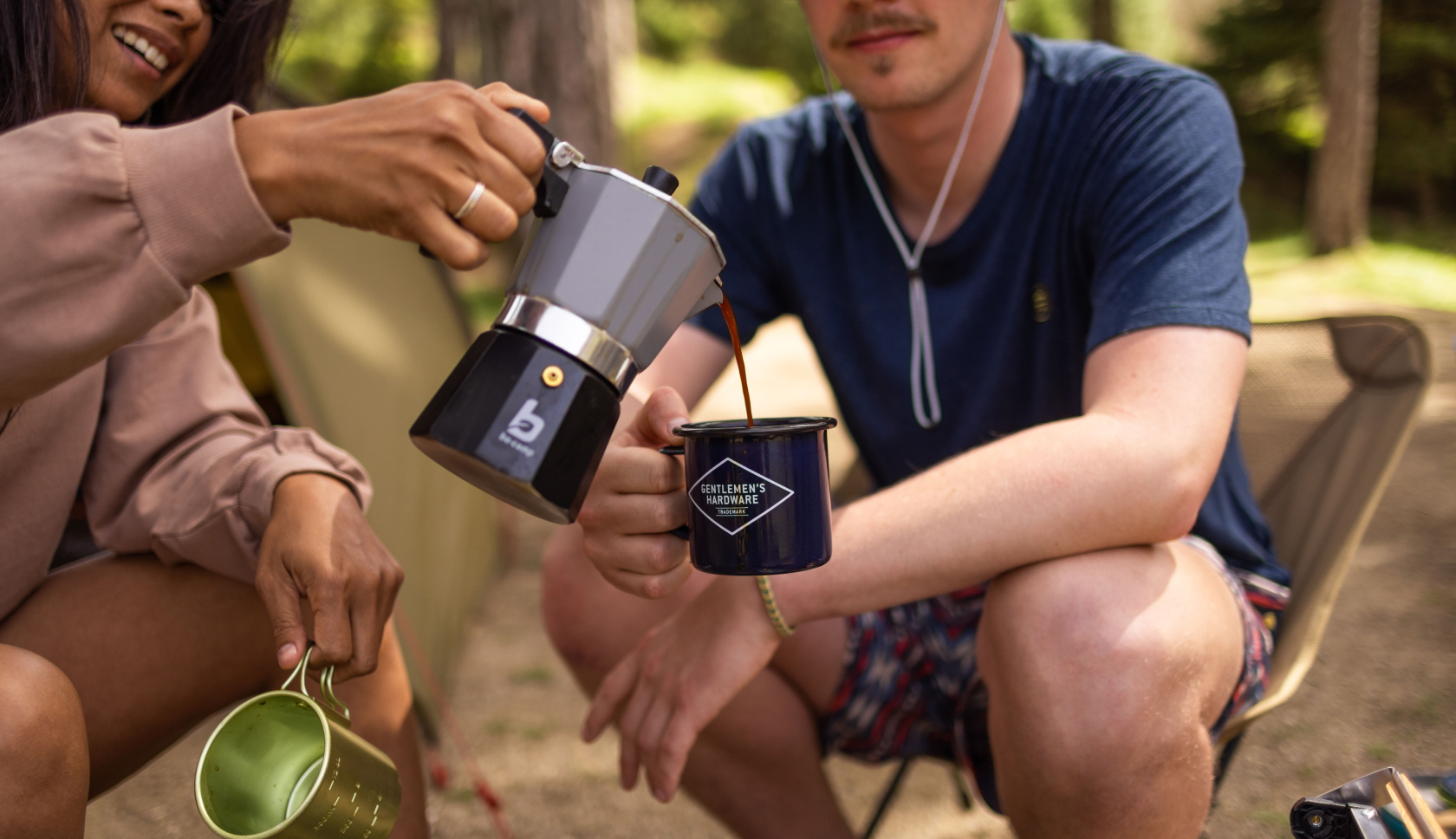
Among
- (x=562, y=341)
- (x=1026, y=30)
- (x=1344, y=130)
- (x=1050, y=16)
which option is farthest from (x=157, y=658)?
(x=1050, y=16)

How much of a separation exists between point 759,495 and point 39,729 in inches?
29.6

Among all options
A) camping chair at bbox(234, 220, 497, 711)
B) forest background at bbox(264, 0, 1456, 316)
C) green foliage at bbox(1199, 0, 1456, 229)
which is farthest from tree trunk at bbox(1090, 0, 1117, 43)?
camping chair at bbox(234, 220, 497, 711)

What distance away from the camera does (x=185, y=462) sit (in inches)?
56.2

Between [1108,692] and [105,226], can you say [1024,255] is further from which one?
[105,226]

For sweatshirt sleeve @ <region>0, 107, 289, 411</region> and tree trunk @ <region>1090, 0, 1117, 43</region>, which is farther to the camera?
tree trunk @ <region>1090, 0, 1117, 43</region>

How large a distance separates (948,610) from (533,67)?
456 cm

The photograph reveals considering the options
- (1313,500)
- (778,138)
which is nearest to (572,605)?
(778,138)

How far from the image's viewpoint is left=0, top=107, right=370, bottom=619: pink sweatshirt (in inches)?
35.8

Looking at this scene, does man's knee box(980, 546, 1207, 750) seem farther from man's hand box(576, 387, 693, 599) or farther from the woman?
the woman

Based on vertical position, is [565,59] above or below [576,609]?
above

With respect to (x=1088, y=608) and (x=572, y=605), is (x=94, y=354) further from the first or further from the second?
(x=1088, y=608)

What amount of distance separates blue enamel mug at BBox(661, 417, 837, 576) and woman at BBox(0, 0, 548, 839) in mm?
317

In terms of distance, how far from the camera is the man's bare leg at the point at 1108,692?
48.4 inches

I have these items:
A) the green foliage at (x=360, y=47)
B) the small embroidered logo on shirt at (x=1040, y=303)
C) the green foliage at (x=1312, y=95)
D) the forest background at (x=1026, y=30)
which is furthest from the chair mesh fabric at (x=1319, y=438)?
the green foliage at (x=360, y=47)
